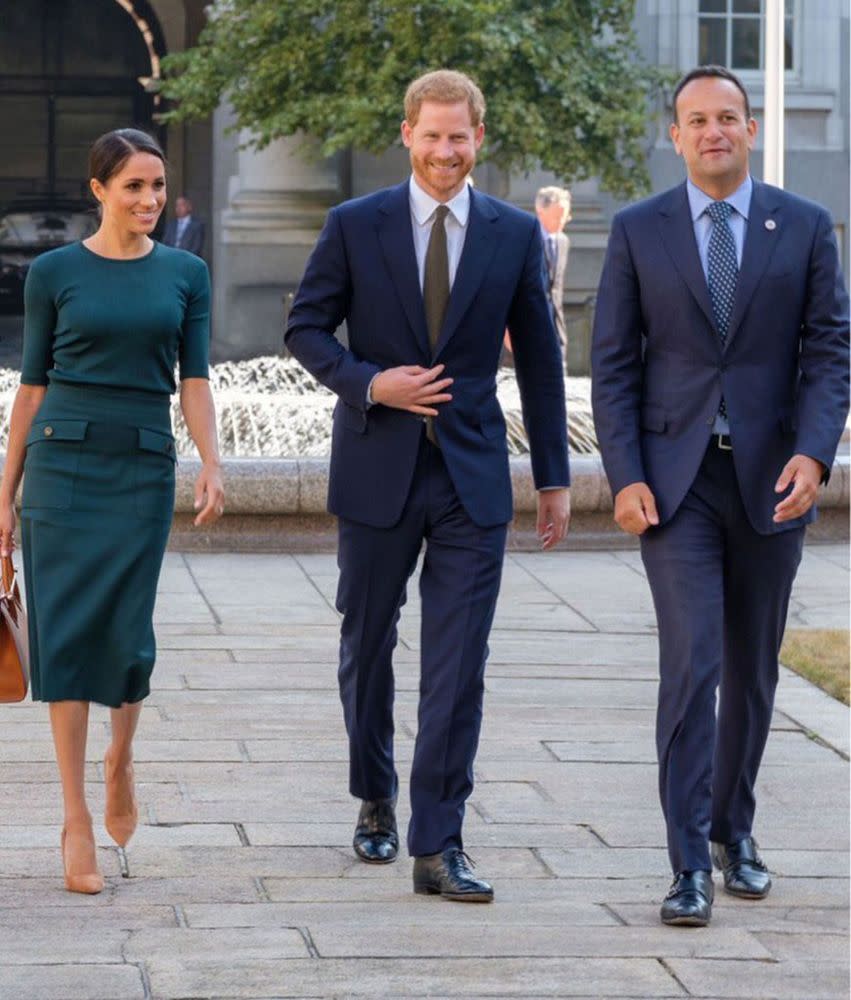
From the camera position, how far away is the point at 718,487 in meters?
5.73

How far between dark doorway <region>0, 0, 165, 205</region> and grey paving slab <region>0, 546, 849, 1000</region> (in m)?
27.6

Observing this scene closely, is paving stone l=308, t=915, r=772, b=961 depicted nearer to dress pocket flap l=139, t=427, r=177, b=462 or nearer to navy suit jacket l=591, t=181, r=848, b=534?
navy suit jacket l=591, t=181, r=848, b=534

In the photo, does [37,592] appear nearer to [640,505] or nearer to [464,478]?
[464,478]

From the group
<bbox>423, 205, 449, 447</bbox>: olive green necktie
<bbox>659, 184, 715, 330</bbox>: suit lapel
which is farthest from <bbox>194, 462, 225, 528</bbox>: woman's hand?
<bbox>659, 184, 715, 330</bbox>: suit lapel

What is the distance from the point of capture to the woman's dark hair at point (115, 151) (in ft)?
19.4

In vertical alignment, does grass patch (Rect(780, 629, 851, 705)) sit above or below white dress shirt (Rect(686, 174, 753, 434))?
below

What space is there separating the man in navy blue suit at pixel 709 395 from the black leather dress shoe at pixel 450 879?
46 cm

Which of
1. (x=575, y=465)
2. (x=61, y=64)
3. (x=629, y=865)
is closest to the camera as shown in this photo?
(x=629, y=865)

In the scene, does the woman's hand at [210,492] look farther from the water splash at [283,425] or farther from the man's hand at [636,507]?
the water splash at [283,425]

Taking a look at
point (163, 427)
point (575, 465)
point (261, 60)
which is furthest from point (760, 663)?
point (261, 60)

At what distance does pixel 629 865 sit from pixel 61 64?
3184cm

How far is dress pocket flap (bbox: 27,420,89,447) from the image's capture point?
5.84m

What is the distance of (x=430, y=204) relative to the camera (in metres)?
5.93

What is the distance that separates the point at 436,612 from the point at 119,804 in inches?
36.7
